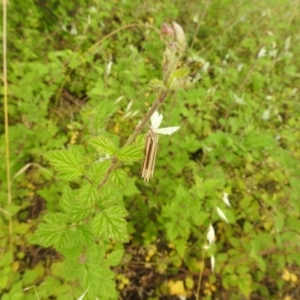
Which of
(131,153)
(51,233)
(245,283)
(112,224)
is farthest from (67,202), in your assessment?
(245,283)

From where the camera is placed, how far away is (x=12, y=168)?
5.13ft

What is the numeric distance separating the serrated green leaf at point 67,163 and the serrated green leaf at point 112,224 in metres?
0.13

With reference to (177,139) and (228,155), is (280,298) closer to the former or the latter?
(228,155)

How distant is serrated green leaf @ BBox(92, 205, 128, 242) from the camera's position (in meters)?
0.66

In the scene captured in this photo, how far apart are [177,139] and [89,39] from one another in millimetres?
1384

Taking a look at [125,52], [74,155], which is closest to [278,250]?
[74,155]

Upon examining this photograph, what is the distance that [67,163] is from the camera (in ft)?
2.25

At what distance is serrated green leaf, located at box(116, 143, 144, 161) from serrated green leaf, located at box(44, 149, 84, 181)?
13 cm

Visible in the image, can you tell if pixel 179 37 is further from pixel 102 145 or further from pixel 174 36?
pixel 102 145

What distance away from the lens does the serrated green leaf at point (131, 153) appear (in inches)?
23.9

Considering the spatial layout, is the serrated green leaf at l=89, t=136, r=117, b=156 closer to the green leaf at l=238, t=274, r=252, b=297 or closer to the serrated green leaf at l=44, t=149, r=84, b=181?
the serrated green leaf at l=44, t=149, r=84, b=181

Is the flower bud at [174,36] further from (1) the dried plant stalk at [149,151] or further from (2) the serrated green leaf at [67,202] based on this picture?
(2) the serrated green leaf at [67,202]

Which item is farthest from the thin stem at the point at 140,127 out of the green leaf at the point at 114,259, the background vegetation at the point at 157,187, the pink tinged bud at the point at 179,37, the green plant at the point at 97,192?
the green leaf at the point at 114,259

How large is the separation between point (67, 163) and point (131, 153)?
19 centimetres
